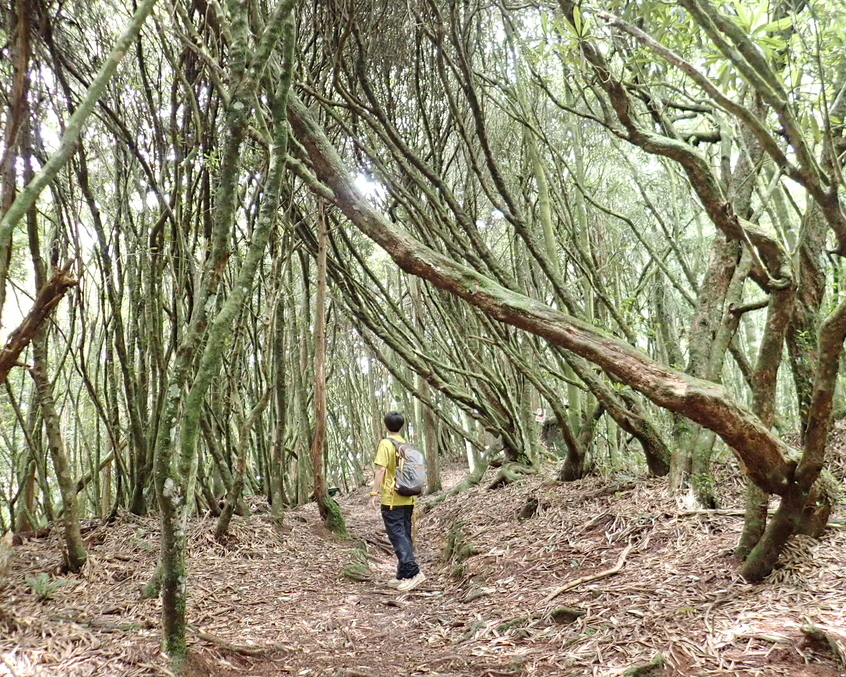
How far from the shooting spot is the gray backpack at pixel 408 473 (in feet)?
15.0

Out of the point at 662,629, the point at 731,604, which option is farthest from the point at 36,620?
the point at 731,604

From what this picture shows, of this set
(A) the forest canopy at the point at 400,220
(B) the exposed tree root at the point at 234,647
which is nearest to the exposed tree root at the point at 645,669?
(A) the forest canopy at the point at 400,220

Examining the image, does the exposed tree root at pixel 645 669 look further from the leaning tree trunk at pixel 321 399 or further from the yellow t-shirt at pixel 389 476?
the leaning tree trunk at pixel 321 399

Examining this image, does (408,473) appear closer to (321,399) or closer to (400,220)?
(321,399)

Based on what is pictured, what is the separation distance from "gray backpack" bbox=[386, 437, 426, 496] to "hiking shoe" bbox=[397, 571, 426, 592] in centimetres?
63

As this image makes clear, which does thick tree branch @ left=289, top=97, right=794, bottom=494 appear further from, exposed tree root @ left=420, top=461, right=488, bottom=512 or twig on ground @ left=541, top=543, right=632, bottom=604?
exposed tree root @ left=420, top=461, right=488, bottom=512

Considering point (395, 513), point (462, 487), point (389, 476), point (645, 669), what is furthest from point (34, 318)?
point (462, 487)

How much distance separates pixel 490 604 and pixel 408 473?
1411 mm

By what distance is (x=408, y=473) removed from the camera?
181 inches

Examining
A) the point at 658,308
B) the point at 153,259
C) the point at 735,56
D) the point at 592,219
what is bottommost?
the point at 658,308

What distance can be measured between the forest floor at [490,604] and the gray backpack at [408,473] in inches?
26.3

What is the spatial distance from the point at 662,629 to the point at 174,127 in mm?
4187

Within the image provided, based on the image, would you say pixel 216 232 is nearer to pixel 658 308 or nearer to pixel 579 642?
pixel 579 642

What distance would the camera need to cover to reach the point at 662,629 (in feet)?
7.42
